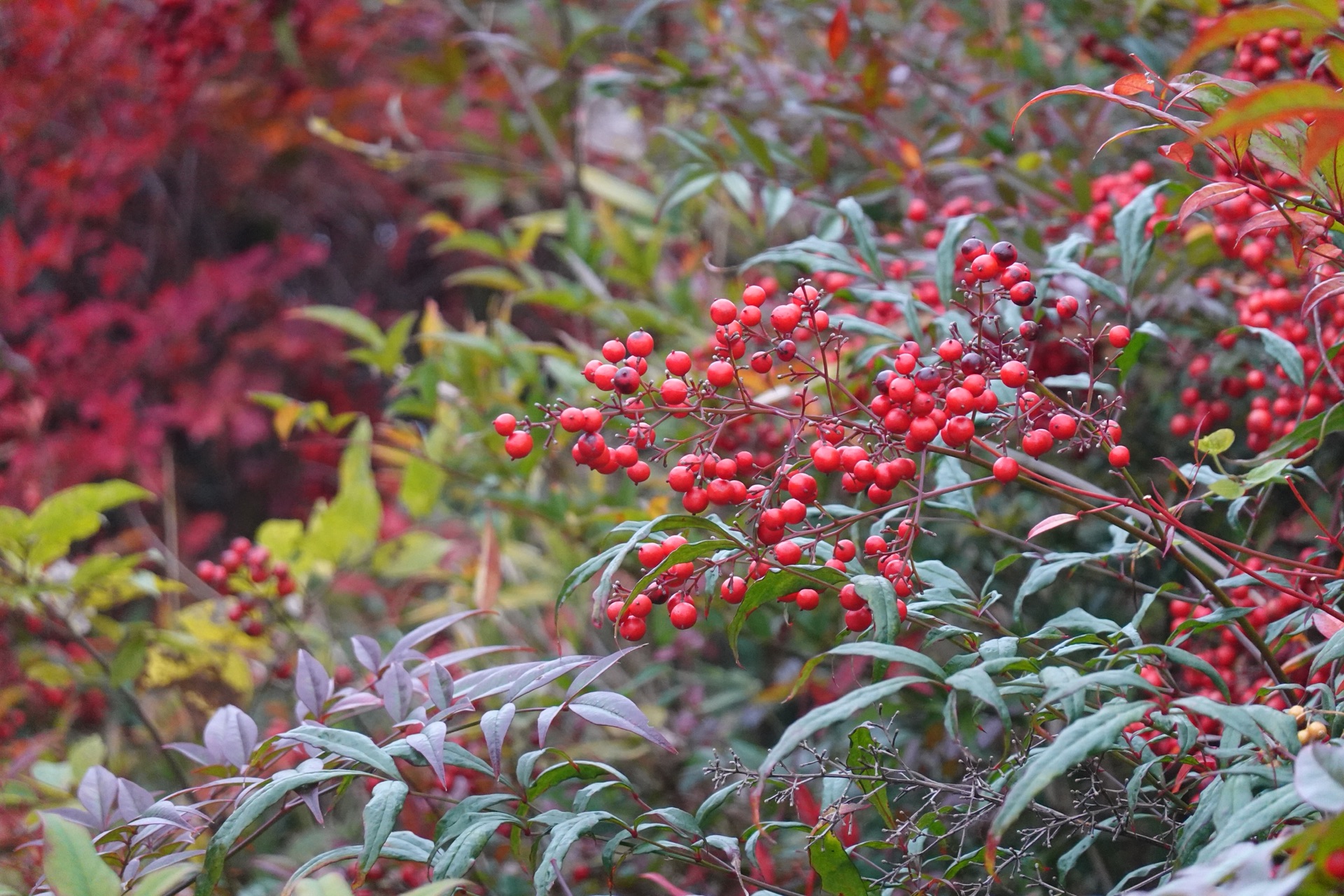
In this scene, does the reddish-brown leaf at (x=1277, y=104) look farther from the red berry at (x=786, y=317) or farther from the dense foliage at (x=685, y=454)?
the red berry at (x=786, y=317)

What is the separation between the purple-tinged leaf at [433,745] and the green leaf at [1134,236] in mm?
765

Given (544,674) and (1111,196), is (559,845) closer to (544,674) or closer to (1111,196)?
(544,674)

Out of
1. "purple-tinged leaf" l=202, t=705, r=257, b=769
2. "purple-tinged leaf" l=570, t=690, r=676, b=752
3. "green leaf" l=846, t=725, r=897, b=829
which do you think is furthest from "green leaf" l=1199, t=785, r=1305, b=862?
"purple-tinged leaf" l=202, t=705, r=257, b=769

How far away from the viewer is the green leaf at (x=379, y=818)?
70 cm

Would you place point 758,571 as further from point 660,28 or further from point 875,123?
point 660,28

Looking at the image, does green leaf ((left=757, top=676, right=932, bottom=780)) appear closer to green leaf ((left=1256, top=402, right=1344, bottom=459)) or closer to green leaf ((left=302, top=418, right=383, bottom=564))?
green leaf ((left=1256, top=402, right=1344, bottom=459))

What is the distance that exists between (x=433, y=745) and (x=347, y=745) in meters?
0.08

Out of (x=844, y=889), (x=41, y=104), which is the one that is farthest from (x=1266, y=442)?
(x=41, y=104)

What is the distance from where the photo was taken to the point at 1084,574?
1.44 metres

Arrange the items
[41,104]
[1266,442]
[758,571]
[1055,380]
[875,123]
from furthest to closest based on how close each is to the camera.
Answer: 1. [41,104]
2. [875,123]
3. [1266,442]
4. [1055,380]
5. [758,571]

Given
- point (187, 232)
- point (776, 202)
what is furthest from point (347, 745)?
point (187, 232)

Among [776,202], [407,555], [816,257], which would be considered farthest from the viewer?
[407,555]

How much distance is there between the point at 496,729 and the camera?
0.75m

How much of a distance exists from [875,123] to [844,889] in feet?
3.97
